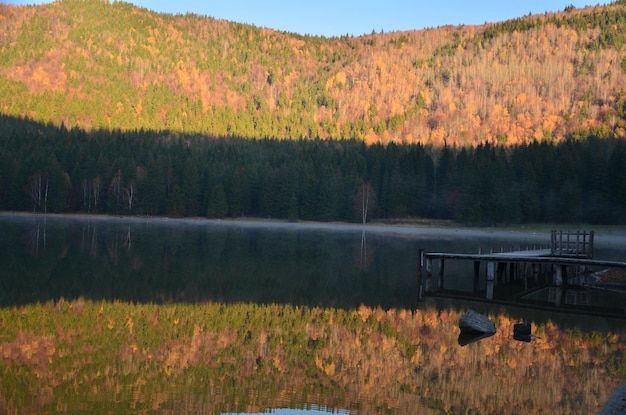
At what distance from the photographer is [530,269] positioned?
5494cm

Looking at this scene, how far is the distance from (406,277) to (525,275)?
847cm

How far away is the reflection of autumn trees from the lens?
1952 centimetres

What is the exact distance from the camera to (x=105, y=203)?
13838 centimetres

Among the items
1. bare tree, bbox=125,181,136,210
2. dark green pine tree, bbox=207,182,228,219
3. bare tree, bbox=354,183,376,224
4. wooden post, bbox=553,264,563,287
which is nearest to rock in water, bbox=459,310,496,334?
wooden post, bbox=553,264,563,287

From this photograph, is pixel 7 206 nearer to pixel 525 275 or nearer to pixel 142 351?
pixel 525 275

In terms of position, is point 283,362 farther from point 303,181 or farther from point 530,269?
point 303,181

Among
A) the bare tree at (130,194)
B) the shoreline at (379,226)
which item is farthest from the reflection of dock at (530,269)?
the bare tree at (130,194)

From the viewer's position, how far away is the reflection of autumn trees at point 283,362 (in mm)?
19516

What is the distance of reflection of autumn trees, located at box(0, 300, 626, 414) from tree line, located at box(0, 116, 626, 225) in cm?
9090

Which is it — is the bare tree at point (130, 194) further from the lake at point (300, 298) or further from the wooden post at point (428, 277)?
the wooden post at point (428, 277)

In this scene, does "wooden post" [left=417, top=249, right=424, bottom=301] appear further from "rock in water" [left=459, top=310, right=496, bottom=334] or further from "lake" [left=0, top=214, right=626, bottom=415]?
"rock in water" [left=459, top=310, right=496, bottom=334]

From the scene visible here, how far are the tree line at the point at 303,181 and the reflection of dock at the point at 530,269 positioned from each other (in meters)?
64.3

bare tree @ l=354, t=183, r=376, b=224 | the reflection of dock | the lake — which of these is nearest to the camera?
the lake

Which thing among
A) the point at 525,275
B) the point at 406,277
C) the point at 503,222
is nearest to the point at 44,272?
the point at 406,277
